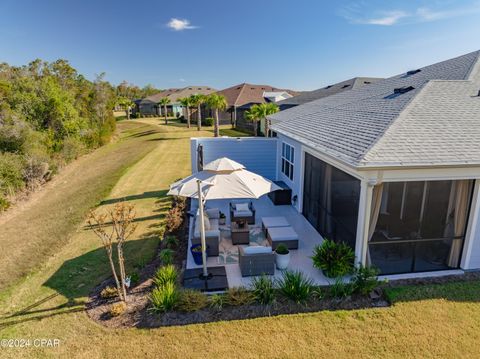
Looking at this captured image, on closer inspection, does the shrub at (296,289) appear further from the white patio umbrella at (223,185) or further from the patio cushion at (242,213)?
the patio cushion at (242,213)

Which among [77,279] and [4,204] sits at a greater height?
[77,279]

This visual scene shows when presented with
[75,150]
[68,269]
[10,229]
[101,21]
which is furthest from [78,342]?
[101,21]

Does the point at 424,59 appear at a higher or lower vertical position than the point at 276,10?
lower

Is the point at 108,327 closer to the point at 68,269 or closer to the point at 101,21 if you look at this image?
the point at 68,269

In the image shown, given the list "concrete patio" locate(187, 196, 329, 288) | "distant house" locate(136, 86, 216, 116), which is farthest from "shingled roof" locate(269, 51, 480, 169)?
"distant house" locate(136, 86, 216, 116)

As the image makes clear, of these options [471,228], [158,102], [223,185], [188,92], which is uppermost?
[188,92]

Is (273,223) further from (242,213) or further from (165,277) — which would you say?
(165,277)

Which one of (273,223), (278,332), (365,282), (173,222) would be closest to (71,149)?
(173,222)
